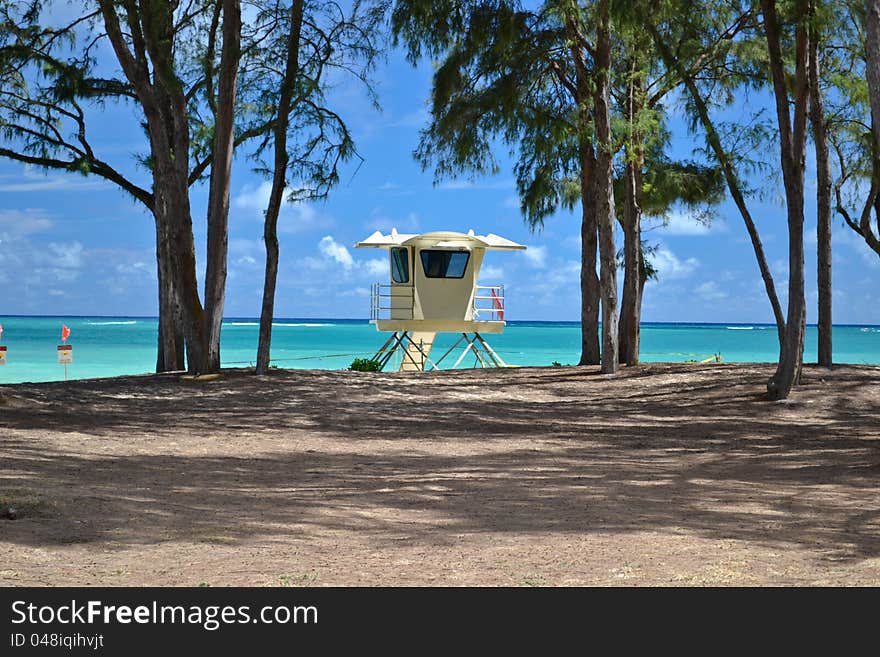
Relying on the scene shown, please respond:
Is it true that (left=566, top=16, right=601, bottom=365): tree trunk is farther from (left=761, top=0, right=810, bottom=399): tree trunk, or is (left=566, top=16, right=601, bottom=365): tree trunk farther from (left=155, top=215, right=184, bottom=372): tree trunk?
(left=155, top=215, right=184, bottom=372): tree trunk

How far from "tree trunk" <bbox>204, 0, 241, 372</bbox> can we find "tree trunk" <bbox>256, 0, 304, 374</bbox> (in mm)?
729

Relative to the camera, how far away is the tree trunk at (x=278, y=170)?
15547mm

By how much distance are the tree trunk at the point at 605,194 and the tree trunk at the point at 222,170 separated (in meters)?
5.59

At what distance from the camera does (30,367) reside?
134 ft

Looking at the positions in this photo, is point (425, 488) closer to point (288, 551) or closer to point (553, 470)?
point (553, 470)

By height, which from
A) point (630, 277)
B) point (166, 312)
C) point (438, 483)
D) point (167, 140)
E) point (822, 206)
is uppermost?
point (167, 140)

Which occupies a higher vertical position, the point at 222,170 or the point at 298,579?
the point at 222,170

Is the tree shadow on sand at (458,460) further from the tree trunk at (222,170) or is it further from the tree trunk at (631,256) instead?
the tree trunk at (631,256)

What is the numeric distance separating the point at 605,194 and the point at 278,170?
522 cm

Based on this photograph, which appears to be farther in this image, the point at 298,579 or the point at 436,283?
the point at 436,283

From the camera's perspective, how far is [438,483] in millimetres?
8117

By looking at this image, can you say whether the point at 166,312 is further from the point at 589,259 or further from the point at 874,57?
the point at 874,57

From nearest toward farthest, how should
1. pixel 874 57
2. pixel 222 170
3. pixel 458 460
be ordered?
pixel 874 57
pixel 458 460
pixel 222 170

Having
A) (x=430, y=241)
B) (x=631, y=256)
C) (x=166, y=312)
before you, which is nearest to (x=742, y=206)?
(x=631, y=256)
